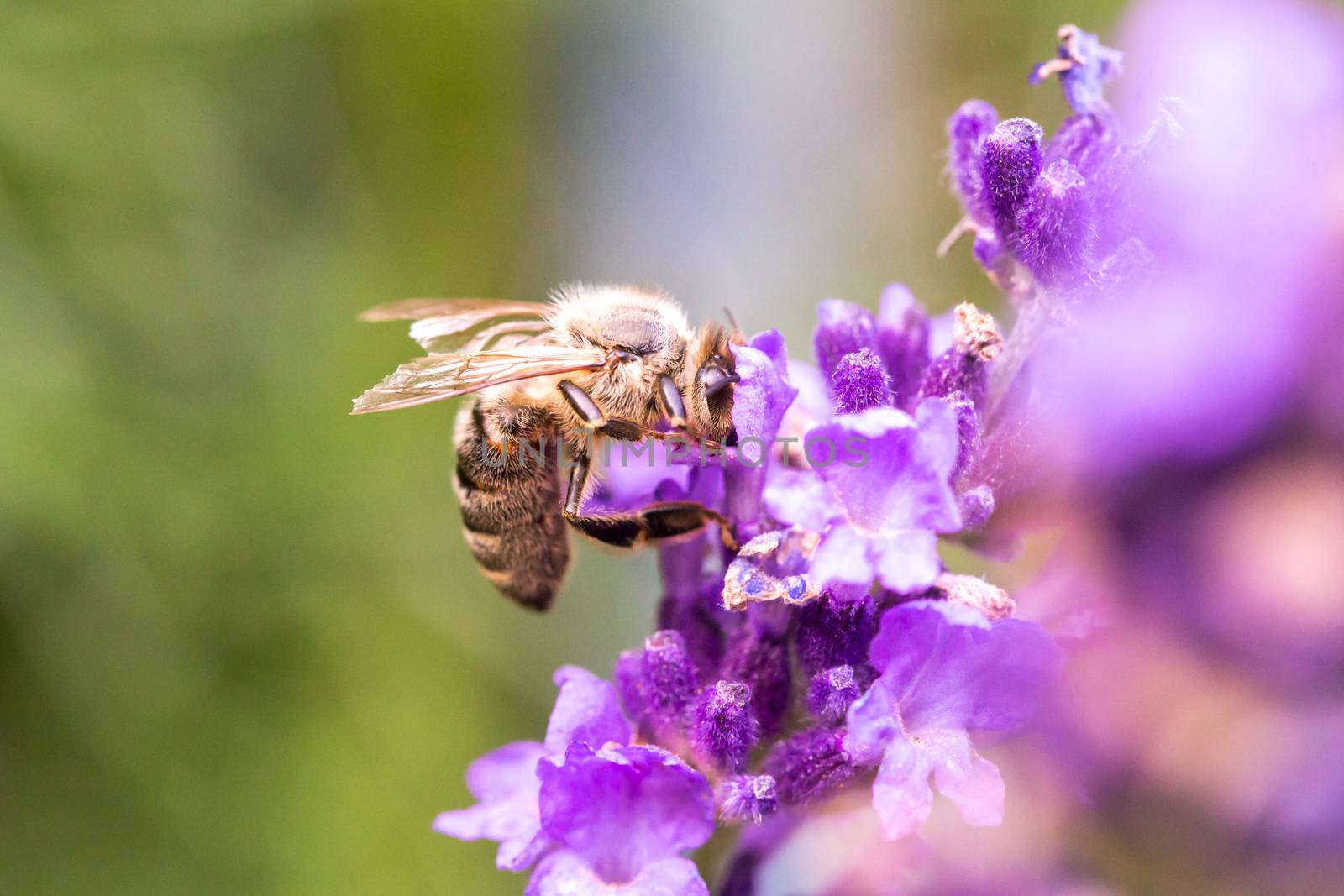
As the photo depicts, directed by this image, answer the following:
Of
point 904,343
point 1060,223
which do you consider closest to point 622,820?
point 904,343

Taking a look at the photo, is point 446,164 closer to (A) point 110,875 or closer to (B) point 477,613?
(B) point 477,613

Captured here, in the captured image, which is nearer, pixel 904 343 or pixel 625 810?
pixel 625 810

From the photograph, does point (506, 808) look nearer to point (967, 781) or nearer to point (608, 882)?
point (608, 882)

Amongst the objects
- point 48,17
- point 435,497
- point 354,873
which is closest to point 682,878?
point 354,873

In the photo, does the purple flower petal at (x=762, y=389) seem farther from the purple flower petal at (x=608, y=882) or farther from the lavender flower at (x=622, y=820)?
the purple flower petal at (x=608, y=882)

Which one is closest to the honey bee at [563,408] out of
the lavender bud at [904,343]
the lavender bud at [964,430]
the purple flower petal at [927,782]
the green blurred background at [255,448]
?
the lavender bud at [904,343]

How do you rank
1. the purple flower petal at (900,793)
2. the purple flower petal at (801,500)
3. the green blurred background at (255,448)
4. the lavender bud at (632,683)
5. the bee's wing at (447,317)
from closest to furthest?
the purple flower petal at (900,793)
the purple flower petal at (801,500)
the lavender bud at (632,683)
the bee's wing at (447,317)
the green blurred background at (255,448)
